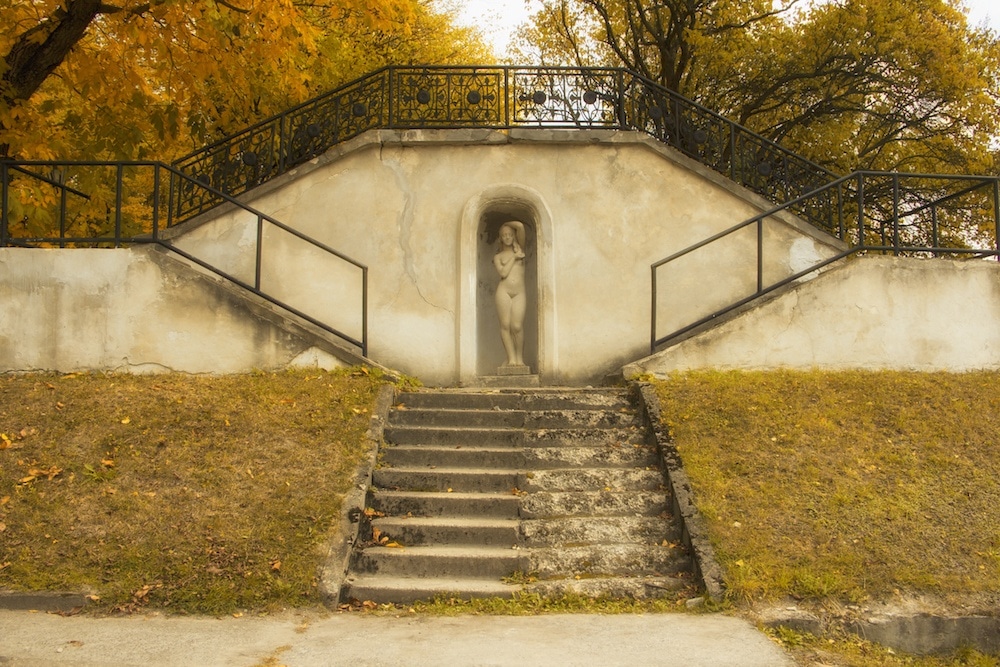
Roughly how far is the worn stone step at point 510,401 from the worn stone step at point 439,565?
273 centimetres

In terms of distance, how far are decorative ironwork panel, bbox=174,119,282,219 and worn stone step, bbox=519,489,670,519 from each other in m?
6.36

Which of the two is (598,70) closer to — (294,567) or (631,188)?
(631,188)

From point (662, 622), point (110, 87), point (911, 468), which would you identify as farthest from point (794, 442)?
point (110, 87)

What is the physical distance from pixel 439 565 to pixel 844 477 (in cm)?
341

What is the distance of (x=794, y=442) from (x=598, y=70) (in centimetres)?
→ 605

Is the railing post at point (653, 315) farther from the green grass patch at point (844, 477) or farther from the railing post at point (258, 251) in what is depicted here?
the railing post at point (258, 251)

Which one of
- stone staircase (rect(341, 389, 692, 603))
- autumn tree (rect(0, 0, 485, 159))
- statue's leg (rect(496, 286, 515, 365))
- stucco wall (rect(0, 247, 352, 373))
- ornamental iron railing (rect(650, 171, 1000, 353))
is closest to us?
stone staircase (rect(341, 389, 692, 603))

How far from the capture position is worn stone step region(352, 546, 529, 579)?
7.10 meters

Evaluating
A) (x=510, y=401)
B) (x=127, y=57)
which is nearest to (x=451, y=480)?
(x=510, y=401)

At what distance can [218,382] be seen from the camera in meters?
9.63

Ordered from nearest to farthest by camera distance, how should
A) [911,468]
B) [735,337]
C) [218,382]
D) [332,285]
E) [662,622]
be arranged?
1. [662,622]
2. [911,468]
3. [218,382]
4. [735,337]
5. [332,285]

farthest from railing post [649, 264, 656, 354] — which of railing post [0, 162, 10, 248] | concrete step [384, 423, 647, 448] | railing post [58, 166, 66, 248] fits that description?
railing post [0, 162, 10, 248]

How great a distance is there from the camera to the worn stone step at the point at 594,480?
8.16 m

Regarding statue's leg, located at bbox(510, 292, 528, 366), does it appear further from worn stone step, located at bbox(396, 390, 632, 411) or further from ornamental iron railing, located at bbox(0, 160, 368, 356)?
worn stone step, located at bbox(396, 390, 632, 411)
